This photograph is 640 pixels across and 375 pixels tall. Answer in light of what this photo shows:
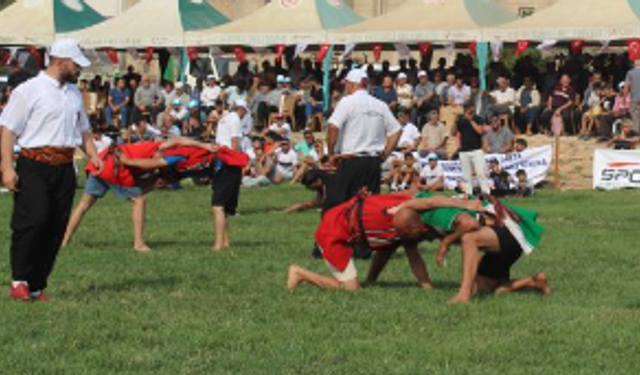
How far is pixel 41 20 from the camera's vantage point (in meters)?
42.0

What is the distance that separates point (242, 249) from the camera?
16.5 metres

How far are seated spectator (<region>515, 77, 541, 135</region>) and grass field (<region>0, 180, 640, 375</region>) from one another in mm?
16812

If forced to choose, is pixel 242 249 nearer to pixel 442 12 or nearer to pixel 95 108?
pixel 442 12

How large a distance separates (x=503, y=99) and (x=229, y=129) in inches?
447

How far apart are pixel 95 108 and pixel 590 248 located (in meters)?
26.3

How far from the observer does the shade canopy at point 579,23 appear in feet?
108

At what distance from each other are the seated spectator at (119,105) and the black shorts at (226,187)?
72.8ft

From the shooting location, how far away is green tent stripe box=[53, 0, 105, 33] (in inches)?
1641

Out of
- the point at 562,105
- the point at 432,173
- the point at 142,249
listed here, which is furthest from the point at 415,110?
the point at 142,249

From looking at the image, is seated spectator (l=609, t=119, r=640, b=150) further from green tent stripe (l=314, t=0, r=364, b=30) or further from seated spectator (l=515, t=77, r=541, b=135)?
green tent stripe (l=314, t=0, r=364, b=30)

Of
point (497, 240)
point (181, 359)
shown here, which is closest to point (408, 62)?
point (497, 240)

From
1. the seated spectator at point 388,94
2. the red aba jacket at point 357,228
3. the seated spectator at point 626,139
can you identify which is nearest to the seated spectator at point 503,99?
the seated spectator at point 388,94

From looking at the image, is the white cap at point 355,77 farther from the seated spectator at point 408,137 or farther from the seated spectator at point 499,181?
the seated spectator at point 408,137

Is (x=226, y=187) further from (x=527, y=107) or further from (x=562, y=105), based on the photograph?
(x=527, y=107)
